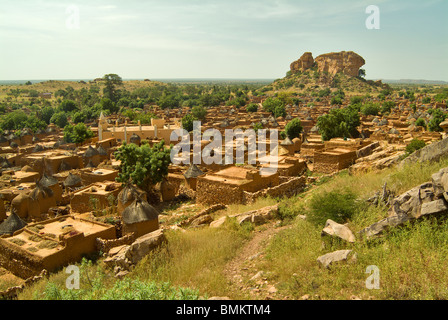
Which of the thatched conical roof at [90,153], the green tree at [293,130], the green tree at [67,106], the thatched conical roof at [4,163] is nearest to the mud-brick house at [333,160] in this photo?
the green tree at [293,130]

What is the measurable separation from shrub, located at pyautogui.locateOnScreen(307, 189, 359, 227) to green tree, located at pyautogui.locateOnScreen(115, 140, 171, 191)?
36.3ft

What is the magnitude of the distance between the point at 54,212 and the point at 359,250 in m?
15.2

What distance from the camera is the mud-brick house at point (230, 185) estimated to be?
1372 centimetres

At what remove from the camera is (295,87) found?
4611 inches

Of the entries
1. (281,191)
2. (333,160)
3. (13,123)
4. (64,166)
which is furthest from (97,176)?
(13,123)

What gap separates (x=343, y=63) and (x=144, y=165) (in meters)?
119

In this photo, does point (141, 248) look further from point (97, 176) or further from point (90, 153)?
point (90, 153)

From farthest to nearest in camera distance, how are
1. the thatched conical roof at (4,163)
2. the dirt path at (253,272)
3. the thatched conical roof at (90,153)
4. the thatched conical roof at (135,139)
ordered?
the thatched conical roof at (135,139), the thatched conical roof at (4,163), the thatched conical roof at (90,153), the dirt path at (253,272)

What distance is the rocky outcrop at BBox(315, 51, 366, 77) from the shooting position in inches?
4670

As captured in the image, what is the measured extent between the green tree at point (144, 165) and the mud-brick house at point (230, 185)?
3.50 meters

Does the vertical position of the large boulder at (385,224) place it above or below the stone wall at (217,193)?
above

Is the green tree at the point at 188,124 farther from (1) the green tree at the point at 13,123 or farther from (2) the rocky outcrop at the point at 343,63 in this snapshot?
(2) the rocky outcrop at the point at 343,63
